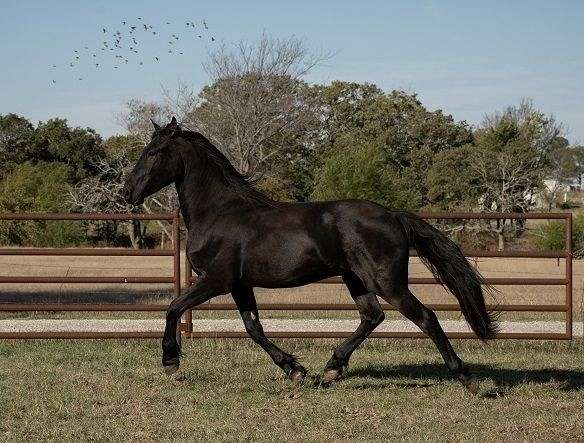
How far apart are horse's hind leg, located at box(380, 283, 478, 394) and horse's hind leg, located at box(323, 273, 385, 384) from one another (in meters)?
0.54

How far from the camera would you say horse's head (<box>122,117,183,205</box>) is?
8188 millimetres

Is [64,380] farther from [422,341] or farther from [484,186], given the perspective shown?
[484,186]

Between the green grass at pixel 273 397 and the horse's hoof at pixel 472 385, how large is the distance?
0.07 meters

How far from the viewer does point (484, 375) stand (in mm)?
8867

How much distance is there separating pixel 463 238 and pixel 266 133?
1213 cm

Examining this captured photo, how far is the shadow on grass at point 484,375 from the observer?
8.23m

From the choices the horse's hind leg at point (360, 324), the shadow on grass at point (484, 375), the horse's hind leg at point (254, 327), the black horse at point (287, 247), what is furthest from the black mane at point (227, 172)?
the shadow on grass at point (484, 375)

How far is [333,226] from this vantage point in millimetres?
7727

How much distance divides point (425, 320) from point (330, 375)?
0.96m

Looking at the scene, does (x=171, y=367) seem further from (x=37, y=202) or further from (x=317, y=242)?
(x=37, y=202)

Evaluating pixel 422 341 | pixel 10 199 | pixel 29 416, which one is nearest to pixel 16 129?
pixel 10 199

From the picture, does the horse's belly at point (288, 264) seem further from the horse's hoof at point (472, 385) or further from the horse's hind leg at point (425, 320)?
the horse's hoof at point (472, 385)

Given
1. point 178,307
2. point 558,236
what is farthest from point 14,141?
point 178,307

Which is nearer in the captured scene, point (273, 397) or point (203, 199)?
point (273, 397)
